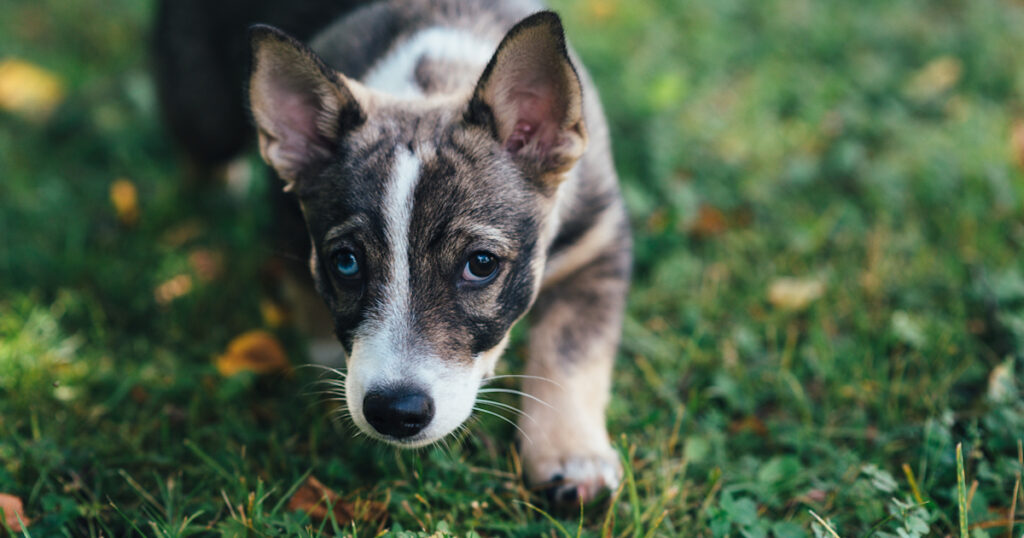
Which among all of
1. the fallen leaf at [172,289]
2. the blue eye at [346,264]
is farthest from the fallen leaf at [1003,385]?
the fallen leaf at [172,289]

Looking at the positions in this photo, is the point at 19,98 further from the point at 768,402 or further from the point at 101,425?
the point at 768,402

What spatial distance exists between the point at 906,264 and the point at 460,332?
98.0 inches

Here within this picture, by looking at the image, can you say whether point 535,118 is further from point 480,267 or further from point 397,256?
point 397,256

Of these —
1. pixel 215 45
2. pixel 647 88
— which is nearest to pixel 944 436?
pixel 647 88

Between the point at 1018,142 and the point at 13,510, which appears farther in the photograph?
the point at 1018,142

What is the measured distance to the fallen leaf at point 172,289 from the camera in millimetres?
3889

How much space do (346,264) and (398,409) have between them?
0.56m

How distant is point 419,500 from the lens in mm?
2680

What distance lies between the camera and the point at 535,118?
2.79m

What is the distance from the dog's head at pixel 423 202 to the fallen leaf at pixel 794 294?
4.53 feet

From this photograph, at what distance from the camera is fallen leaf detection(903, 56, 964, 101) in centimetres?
515

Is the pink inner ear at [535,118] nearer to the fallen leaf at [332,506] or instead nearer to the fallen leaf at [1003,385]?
the fallen leaf at [332,506]

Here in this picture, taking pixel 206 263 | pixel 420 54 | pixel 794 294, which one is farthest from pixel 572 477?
pixel 206 263

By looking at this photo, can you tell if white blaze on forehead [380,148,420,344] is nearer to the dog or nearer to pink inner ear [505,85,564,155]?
the dog
